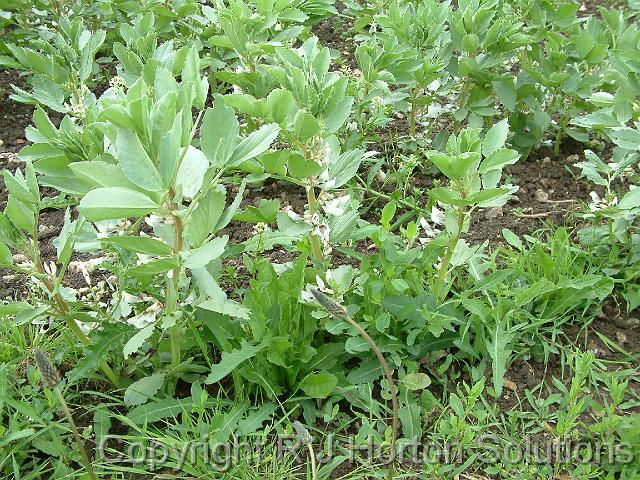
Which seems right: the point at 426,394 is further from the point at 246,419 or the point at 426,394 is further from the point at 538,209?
the point at 538,209

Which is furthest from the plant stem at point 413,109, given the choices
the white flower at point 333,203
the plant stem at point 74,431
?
the plant stem at point 74,431

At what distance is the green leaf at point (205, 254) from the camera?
1582 mm

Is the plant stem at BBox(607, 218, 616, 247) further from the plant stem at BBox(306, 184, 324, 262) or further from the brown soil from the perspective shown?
the brown soil

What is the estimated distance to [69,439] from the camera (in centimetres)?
199

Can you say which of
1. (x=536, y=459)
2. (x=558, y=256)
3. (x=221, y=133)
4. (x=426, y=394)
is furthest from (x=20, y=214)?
(x=558, y=256)

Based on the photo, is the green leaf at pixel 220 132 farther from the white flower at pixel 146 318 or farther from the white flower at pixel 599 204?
the white flower at pixel 599 204

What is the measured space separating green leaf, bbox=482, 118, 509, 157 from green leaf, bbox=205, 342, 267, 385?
86 cm

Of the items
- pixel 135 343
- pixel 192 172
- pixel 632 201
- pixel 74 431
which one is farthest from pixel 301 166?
pixel 632 201

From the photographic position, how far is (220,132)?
1.69m

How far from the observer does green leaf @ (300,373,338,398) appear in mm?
1972

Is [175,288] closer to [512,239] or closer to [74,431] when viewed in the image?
[74,431]

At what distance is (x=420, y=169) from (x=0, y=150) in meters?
2.06

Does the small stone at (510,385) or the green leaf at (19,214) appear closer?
the green leaf at (19,214)

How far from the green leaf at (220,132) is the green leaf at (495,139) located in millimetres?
745
